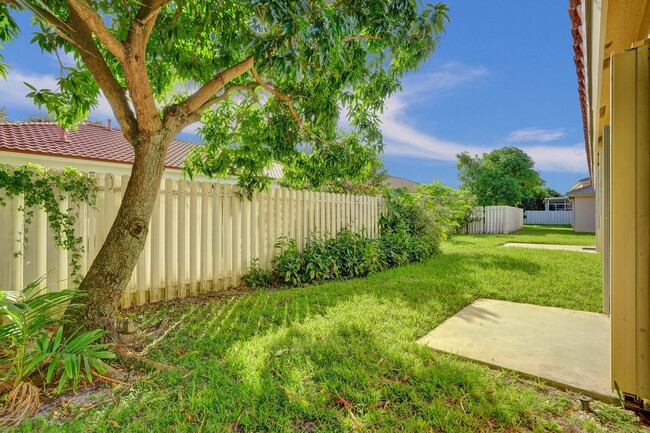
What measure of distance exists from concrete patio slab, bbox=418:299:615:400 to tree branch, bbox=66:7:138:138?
10.2 feet

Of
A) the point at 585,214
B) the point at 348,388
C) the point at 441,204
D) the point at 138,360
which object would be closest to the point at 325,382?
the point at 348,388

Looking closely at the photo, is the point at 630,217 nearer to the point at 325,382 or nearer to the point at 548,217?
the point at 325,382

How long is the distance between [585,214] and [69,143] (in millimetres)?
23095

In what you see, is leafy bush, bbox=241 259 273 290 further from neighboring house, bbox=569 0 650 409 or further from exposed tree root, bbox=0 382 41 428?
neighboring house, bbox=569 0 650 409

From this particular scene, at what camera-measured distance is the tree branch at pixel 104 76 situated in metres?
2.52

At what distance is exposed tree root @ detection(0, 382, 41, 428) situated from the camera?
5.09ft

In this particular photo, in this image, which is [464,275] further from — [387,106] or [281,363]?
[281,363]

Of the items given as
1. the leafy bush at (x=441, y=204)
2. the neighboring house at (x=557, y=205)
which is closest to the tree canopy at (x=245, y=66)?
the leafy bush at (x=441, y=204)

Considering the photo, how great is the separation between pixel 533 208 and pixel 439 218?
2638cm

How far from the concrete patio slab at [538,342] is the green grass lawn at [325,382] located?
0.13 m

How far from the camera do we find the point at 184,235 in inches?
156

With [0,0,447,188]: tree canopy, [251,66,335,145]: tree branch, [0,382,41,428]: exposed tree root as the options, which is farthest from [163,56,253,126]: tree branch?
[0,382,41,428]: exposed tree root

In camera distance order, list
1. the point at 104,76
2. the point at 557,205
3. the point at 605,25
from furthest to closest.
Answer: the point at 557,205 < the point at 104,76 < the point at 605,25

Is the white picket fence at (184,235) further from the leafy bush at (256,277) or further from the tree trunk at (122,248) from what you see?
the tree trunk at (122,248)
